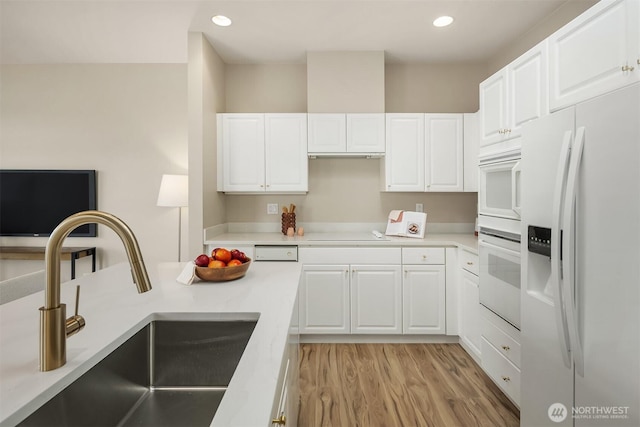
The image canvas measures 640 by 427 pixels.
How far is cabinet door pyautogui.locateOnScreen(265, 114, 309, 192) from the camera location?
3180 millimetres

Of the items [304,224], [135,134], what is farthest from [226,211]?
[135,134]

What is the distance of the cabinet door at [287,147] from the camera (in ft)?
10.4

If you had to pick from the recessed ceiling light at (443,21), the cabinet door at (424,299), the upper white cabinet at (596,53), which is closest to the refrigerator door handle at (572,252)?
the upper white cabinet at (596,53)

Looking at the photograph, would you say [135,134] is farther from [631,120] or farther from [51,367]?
[631,120]

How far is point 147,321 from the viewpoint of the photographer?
42.0 inches

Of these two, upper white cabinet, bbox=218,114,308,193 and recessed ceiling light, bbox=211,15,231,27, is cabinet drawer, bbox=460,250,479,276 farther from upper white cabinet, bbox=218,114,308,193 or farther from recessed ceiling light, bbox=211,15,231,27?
recessed ceiling light, bbox=211,15,231,27

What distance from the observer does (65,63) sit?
360 cm

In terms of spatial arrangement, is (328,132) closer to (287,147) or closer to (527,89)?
(287,147)

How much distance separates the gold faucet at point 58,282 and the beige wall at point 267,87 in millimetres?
3066

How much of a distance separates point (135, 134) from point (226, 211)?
1314mm

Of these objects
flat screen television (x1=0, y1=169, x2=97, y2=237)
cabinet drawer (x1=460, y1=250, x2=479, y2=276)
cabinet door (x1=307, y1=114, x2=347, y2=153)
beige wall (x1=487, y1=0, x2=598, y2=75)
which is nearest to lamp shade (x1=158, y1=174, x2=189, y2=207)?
flat screen television (x1=0, y1=169, x2=97, y2=237)

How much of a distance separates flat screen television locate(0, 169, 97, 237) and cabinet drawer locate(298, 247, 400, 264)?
247 centimetres

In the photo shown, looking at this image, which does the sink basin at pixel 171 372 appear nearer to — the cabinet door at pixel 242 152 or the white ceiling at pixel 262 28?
the cabinet door at pixel 242 152

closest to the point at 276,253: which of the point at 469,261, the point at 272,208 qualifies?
the point at 272,208
